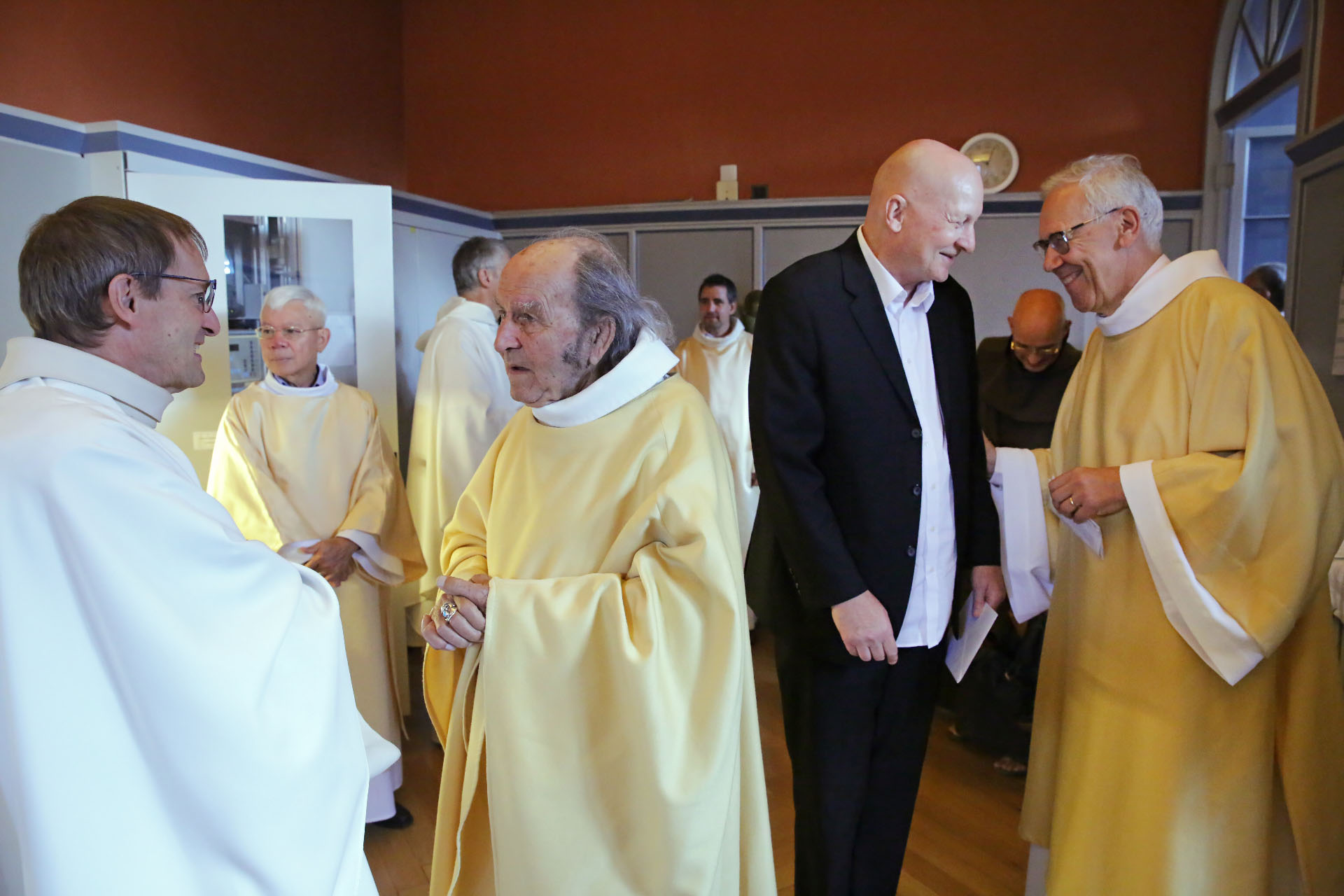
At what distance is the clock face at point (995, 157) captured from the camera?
639 cm

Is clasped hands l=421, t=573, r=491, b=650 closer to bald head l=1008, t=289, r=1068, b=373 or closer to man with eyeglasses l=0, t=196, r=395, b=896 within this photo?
man with eyeglasses l=0, t=196, r=395, b=896

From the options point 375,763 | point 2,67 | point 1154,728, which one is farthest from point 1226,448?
point 2,67

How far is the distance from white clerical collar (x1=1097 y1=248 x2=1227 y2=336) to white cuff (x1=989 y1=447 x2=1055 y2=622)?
371mm

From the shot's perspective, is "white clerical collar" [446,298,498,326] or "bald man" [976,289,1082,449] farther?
"white clerical collar" [446,298,498,326]

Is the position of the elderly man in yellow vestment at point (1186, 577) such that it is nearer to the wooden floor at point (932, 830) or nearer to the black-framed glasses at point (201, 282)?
the wooden floor at point (932, 830)

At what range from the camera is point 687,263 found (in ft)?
21.1

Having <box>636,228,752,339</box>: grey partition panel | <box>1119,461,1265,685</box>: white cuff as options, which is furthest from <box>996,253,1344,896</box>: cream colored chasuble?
<box>636,228,752,339</box>: grey partition panel

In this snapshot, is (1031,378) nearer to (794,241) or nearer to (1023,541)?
(1023,541)

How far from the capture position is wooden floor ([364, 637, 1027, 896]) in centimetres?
265

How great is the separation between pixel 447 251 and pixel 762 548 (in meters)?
4.69

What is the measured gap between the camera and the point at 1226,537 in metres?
1.84

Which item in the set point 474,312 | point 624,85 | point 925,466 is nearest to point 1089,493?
point 925,466

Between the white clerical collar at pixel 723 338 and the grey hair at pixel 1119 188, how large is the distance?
3212 mm

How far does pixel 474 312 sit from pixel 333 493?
1018mm
